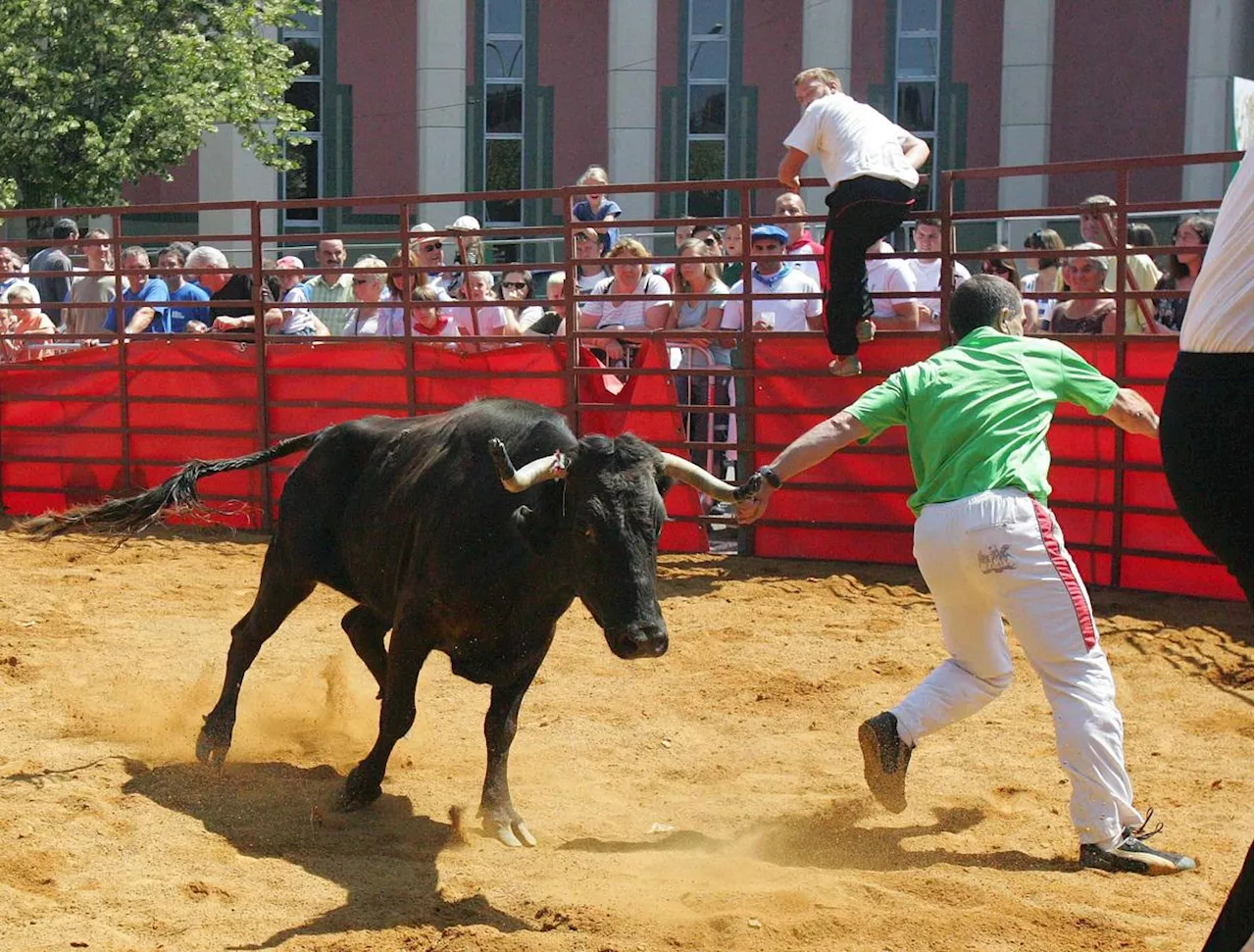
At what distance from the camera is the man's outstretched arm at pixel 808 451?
502 centimetres

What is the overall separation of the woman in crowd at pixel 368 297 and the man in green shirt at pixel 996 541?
269 inches

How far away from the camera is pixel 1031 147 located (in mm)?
21141

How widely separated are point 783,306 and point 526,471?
585cm

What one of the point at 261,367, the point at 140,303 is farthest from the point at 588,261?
the point at 140,303

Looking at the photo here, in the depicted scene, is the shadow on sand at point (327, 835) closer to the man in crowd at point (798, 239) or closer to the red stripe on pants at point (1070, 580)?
the red stripe on pants at point (1070, 580)

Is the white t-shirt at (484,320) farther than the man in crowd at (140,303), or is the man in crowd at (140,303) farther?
the man in crowd at (140,303)

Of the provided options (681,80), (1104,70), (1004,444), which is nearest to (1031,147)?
(1104,70)

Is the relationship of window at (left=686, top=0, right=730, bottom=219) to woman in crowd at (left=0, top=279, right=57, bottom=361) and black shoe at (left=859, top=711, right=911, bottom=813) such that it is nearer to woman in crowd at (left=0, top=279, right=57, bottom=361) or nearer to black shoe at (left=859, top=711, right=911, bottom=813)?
woman in crowd at (left=0, top=279, right=57, bottom=361)

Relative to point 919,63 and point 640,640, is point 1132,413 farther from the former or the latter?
point 919,63

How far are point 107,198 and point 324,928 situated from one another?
1510 centimetres

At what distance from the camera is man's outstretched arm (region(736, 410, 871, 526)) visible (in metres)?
5.02

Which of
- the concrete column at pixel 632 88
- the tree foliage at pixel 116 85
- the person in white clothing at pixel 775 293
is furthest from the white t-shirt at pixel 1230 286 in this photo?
the concrete column at pixel 632 88

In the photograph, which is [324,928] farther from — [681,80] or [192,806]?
[681,80]

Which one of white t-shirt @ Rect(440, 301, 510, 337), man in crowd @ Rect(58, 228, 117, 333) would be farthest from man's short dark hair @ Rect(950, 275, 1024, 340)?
man in crowd @ Rect(58, 228, 117, 333)
